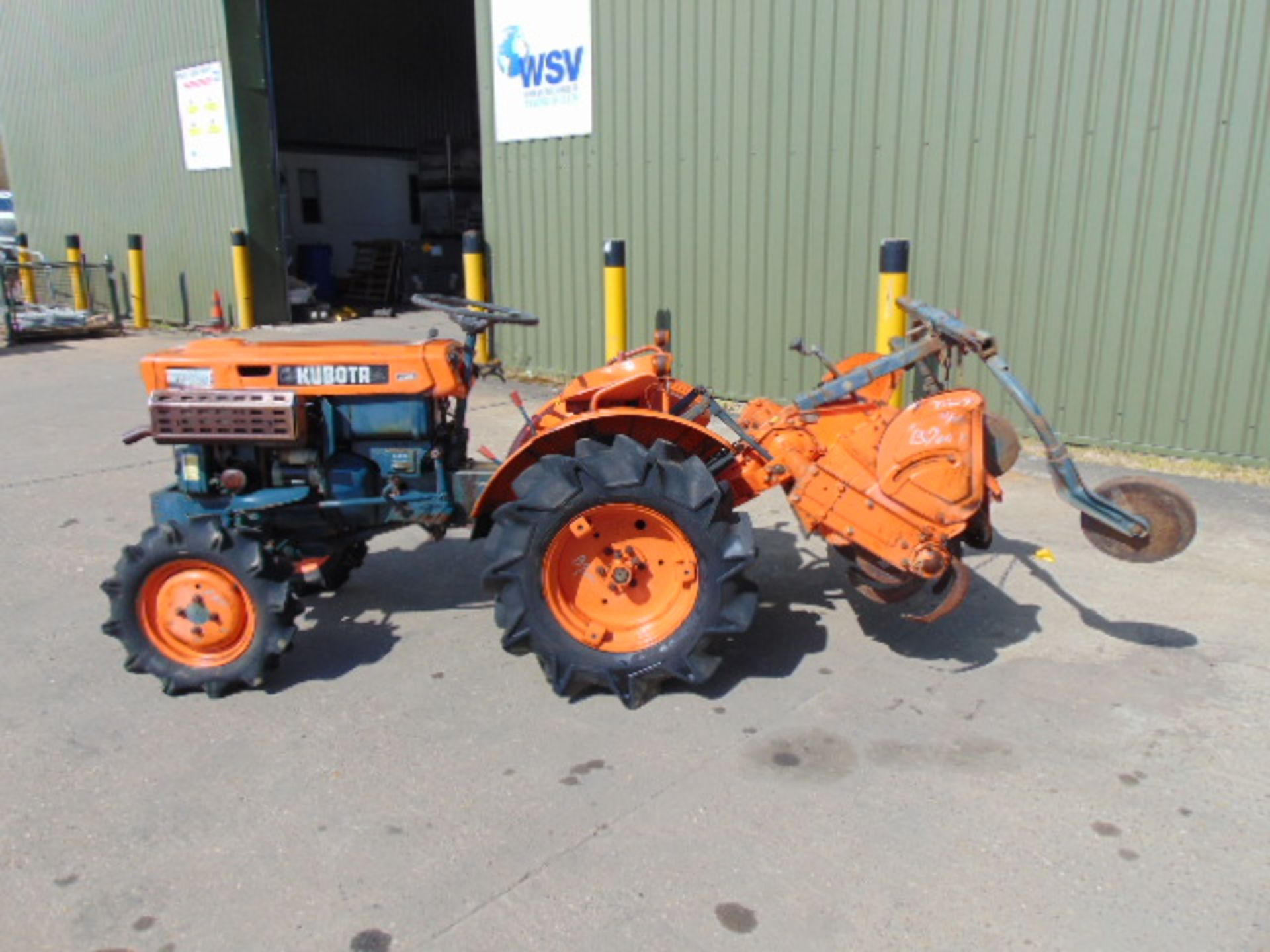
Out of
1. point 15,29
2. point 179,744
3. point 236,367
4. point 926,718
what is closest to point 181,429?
point 236,367

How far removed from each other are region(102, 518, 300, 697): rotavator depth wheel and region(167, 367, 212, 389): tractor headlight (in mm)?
545

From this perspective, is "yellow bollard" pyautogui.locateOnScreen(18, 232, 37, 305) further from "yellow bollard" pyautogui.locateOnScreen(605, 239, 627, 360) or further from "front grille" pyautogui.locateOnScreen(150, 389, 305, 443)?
"front grille" pyautogui.locateOnScreen(150, 389, 305, 443)

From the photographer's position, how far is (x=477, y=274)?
9883 mm

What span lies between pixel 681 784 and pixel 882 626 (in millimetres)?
1468

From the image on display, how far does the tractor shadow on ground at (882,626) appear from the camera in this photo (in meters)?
3.84

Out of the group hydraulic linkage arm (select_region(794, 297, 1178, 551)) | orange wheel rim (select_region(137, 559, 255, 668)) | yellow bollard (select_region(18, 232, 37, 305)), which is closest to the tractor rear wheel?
hydraulic linkage arm (select_region(794, 297, 1178, 551))

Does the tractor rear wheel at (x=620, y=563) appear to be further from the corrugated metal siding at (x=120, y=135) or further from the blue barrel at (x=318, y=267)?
the blue barrel at (x=318, y=267)

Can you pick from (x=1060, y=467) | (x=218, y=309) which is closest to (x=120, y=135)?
(x=218, y=309)

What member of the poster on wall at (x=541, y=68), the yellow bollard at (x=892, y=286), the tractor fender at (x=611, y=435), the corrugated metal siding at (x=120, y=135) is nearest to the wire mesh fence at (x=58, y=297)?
the corrugated metal siding at (x=120, y=135)

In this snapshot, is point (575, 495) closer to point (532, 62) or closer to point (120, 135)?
point (532, 62)

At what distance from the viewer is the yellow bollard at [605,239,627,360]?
828 cm

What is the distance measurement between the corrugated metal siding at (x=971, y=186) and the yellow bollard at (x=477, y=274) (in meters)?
1.28

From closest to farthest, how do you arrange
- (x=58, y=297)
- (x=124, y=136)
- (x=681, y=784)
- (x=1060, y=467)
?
1. (x=681, y=784)
2. (x=1060, y=467)
3. (x=124, y=136)
4. (x=58, y=297)

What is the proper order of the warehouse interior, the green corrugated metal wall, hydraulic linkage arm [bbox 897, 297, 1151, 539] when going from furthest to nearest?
the warehouse interior
the green corrugated metal wall
hydraulic linkage arm [bbox 897, 297, 1151, 539]
